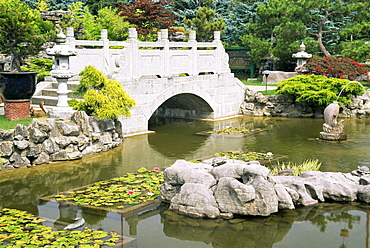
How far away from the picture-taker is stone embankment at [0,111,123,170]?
12508 millimetres

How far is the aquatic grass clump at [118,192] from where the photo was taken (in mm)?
9891

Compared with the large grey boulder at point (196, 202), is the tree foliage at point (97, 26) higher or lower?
higher

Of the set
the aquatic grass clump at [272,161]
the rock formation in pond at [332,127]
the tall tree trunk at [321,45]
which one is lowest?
the aquatic grass clump at [272,161]

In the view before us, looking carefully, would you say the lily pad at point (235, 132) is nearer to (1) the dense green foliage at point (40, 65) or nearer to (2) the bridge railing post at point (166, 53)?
(2) the bridge railing post at point (166, 53)

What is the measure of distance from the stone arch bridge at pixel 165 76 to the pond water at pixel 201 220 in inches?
52.7

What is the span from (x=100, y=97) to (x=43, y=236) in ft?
23.2

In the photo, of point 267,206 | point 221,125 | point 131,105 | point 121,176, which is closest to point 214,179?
point 267,206

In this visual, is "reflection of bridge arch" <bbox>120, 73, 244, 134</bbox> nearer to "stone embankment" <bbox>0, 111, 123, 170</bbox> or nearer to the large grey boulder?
"stone embankment" <bbox>0, 111, 123, 170</bbox>

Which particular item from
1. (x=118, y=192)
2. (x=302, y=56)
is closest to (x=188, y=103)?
(x=302, y=56)

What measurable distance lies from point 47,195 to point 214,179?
353 centimetres

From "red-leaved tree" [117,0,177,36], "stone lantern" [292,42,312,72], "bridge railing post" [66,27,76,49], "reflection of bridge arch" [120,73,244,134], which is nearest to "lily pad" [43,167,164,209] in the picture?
"reflection of bridge arch" [120,73,244,134]

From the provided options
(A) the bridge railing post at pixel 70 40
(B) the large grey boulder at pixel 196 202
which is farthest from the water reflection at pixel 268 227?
(A) the bridge railing post at pixel 70 40

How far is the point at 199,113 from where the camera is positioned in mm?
21484

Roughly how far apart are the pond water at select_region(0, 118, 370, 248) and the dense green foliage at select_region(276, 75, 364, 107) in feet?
6.05
